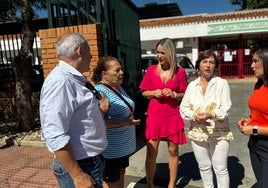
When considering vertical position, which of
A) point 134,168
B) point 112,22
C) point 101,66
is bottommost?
point 134,168

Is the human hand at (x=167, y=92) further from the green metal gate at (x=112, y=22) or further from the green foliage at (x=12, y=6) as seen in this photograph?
the green foliage at (x=12, y=6)

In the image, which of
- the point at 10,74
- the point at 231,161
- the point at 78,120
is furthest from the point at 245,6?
the point at 78,120

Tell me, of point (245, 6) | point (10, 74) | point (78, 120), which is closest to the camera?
point (78, 120)

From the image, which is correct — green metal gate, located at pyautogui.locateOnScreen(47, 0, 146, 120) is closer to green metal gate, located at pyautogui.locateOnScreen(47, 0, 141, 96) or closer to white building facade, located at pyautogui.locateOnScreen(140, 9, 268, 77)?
green metal gate, located at pyautogui.locateOnScreen(47, 0, 141, 96)

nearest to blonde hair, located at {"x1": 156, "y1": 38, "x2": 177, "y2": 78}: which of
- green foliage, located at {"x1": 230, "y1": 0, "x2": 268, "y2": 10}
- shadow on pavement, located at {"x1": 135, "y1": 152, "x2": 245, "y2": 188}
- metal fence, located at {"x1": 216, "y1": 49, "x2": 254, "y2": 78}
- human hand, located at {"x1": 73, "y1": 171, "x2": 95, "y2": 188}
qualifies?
shadow on pavement, located at {"x1": 135, "y1": 152, "x2": 245, "y2": 188}

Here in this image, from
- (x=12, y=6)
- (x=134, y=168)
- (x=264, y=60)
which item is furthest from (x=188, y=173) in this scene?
(x=12, y=6)

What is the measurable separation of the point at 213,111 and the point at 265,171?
0.75 metres

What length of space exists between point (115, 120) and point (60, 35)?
7.28 ft

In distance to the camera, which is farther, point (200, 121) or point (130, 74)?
point (130, 74)

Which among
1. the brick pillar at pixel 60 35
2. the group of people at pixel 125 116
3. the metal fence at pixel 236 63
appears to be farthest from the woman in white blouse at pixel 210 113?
the metal fence at pixel 236 63

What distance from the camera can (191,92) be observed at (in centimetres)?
335

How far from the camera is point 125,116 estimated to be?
297 cm

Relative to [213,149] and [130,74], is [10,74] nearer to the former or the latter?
[130,74]

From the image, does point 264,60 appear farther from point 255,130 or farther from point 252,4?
point 252,4
